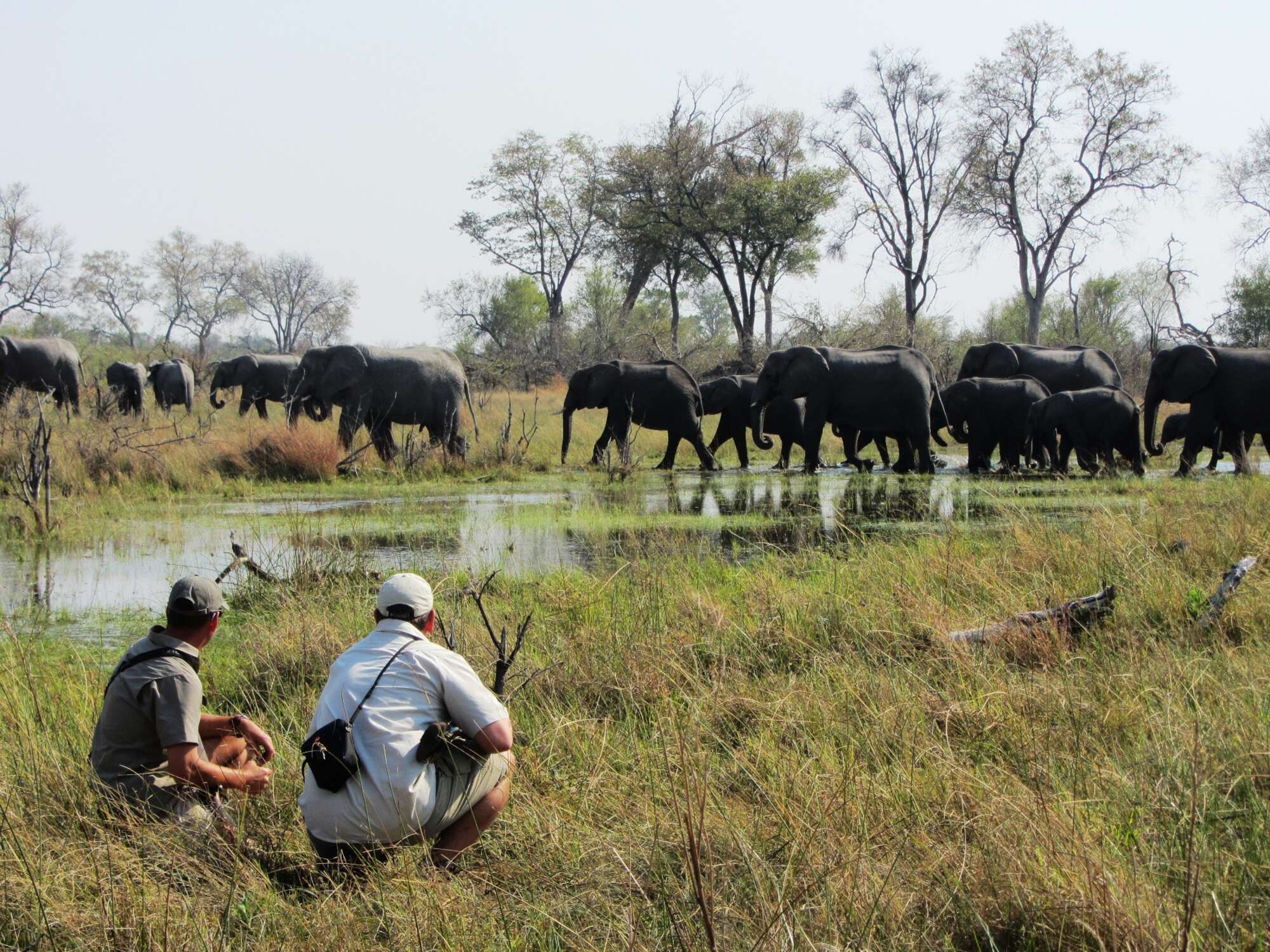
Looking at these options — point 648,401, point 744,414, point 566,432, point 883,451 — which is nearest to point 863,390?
point 883,451

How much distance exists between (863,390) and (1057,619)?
1418 cm

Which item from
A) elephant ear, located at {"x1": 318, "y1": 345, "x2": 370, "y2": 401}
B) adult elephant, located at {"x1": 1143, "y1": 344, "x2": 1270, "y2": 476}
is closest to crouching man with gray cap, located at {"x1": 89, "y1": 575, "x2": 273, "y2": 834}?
elephant ear, located at {"x1": 318, "y1": 345, "x2": 370, "y2": 401}

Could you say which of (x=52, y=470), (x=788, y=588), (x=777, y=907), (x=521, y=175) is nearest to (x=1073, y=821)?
(x=777, y=907)

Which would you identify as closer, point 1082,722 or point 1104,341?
point 1082,722

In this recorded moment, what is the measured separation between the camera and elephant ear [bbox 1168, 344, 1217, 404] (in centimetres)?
1738

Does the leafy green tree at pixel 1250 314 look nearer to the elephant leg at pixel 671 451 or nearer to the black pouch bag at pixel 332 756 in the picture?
the elephant leg at pixel 671 451

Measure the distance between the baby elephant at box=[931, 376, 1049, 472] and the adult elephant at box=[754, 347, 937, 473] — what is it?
70cm

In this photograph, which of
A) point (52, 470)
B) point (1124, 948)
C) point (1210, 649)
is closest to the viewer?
point (1124, 948)

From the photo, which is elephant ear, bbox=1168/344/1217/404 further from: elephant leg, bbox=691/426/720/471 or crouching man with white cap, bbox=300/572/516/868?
crouching man with white cap, bbox=300/572/516/868

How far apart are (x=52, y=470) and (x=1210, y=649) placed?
12525 millimetres

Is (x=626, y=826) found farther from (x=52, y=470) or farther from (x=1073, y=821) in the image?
(x=52, y=470)

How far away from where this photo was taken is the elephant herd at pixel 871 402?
17.4 metres

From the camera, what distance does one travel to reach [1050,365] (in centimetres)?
2339

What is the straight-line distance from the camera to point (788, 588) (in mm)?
7531
